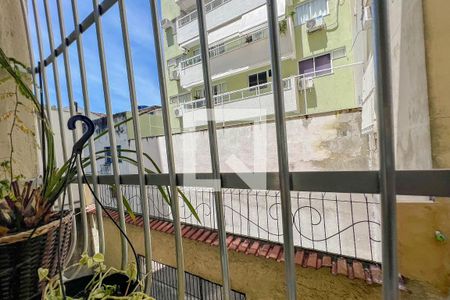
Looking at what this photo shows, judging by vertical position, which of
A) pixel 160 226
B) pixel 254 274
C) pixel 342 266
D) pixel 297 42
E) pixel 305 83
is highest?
pixel 297 42

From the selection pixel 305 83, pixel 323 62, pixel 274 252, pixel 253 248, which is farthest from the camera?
pixel 323 62

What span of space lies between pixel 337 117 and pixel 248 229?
4.20 feet

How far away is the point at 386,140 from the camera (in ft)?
0.96

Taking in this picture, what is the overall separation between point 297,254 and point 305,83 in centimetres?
271

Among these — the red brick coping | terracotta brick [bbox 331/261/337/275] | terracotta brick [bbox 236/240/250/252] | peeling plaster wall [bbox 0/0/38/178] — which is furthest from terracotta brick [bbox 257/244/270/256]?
peeling plaster wall [bbox 0/0/38/178]

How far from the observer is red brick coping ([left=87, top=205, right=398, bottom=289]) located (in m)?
1.31

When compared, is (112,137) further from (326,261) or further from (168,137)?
(326,261)

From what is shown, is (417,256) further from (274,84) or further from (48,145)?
(48,145)

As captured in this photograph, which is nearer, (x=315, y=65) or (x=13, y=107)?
(x=13, y=107)

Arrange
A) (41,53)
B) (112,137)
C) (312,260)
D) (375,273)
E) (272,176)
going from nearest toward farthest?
(272,176) < (112,137) < (41,53) < (375,273) < (312,260)

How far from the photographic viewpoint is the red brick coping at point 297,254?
1.31 m

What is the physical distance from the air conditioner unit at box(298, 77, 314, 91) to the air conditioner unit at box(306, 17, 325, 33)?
1036 millimetres

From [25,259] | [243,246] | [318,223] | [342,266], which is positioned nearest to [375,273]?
[342,266]

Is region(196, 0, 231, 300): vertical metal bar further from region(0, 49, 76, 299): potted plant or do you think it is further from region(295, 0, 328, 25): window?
region(295, 0, 328, 25): window
